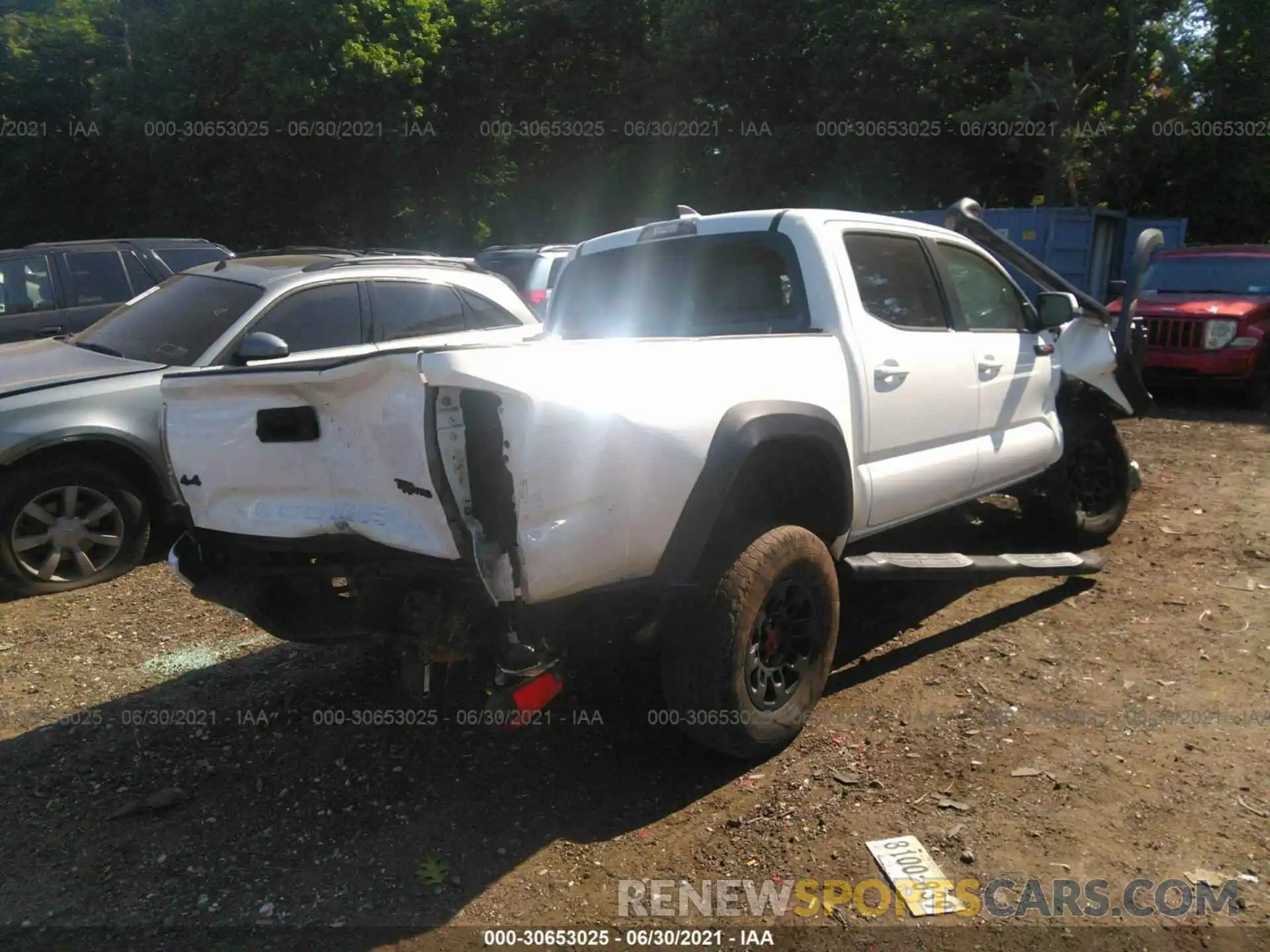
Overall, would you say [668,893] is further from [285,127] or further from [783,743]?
[285,127]

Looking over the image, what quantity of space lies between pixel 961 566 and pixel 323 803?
2.79 m

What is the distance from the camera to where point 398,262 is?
6.32 m

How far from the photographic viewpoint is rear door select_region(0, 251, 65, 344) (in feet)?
24.4

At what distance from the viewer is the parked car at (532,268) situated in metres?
11.3

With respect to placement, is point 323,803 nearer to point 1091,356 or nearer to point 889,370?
point 889,370

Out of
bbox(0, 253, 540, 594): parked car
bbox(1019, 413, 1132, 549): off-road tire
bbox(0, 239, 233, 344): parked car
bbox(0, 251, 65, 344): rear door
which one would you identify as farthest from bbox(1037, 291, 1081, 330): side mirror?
bbox(0, 251, 65, 344): rear door

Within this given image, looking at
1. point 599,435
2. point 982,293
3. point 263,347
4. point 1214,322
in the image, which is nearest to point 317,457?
point 599,435

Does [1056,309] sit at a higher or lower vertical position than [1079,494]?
higher

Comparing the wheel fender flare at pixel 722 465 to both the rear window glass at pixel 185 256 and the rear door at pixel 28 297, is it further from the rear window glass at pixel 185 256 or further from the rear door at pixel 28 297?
the rear door at pixel 28 297

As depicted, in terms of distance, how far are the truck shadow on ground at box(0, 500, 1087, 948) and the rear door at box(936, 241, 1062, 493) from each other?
1.08 meters

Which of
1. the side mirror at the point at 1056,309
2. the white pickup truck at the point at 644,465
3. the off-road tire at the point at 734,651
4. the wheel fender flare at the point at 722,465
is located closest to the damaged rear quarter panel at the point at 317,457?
the white pickup truck at the point at 644,465

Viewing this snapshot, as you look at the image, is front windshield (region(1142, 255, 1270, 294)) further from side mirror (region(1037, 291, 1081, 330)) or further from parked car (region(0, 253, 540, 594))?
parked car (region(0, 253, 540, 594))

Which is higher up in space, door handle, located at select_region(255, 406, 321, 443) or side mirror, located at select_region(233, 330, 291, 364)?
side mirror, located at select_region(233, 330, 291, 364)

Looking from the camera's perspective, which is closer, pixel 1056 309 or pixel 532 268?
pixel 1056 309
